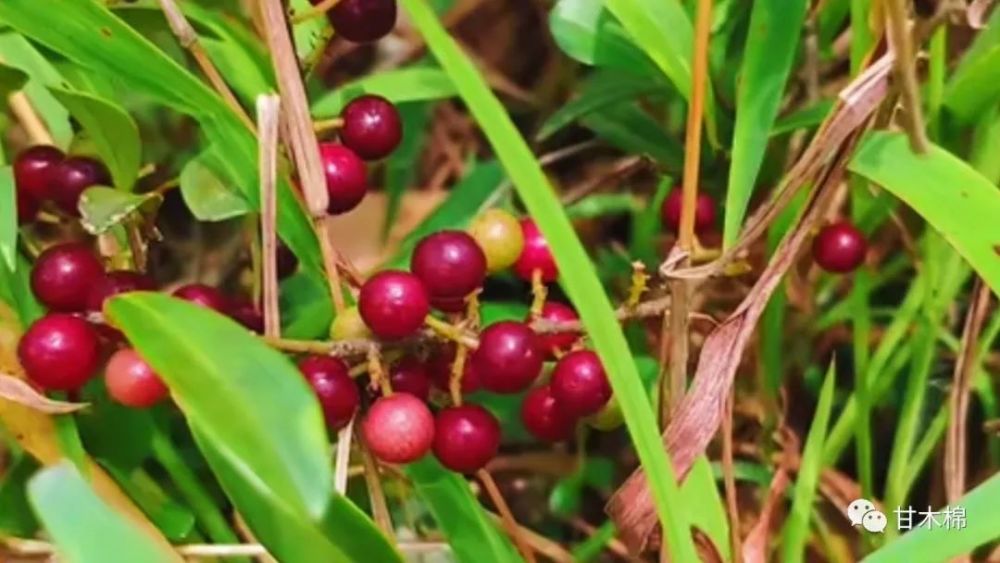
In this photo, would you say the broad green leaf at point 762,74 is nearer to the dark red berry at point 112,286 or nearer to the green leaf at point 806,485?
the green leaf at point 806,485

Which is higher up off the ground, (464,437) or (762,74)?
(762,74)

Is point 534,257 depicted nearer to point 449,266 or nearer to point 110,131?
point 449,266

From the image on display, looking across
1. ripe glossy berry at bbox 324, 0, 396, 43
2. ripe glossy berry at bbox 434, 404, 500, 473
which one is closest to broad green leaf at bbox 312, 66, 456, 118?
ripe glossy berry at bbox 324, 0, 396, 43

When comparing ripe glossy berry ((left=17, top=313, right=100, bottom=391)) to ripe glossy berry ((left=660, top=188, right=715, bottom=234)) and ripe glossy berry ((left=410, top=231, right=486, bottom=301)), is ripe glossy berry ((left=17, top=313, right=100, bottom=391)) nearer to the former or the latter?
ripe glossy berry ((left=410, top=231, right=486, bottom=301))

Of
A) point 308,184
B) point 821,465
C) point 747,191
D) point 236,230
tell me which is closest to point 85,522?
point 308,184

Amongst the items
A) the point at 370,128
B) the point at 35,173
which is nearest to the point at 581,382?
the point at 370,128

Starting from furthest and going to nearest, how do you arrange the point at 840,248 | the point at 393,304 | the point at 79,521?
the point at 840,248 < the point at 393,304 < the point at 79,521
